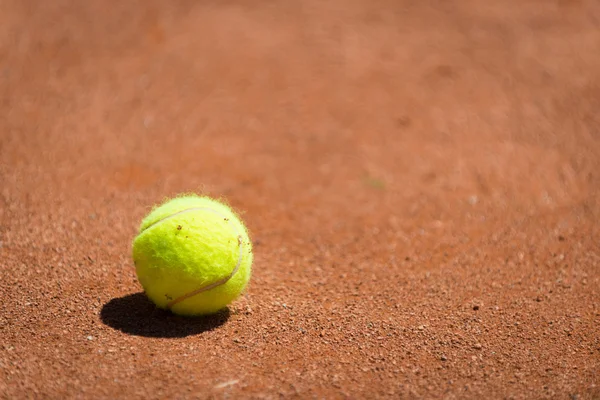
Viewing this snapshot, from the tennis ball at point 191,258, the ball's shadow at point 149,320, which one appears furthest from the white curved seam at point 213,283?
the ball's shadow at point 149,320

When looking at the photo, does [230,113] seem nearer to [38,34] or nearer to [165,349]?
[38,34]

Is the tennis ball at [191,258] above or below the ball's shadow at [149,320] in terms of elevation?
above

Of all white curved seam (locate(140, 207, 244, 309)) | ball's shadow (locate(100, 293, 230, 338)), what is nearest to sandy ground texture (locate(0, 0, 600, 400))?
ball's shadow (locate(100, 293, 230, 338))

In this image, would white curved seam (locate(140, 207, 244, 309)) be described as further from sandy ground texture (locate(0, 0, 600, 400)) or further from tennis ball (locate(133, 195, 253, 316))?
sandy ground texture (locate(0, 0, 600, 400))

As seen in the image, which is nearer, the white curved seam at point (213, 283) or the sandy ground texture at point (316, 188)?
the sandy ground texture at point (316, 188)

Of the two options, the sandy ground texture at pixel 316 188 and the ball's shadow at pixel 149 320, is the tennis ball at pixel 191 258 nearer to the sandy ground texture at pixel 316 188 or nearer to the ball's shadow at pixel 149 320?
the ball's shadow at pixel 149 320

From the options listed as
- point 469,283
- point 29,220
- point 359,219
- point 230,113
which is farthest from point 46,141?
point 469,283
